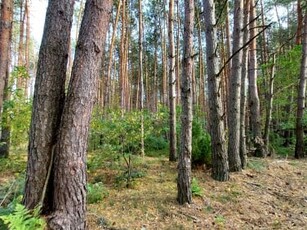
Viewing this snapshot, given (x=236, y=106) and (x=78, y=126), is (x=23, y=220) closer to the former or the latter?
(x=78, y=126)

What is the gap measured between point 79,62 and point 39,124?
0.71 meters

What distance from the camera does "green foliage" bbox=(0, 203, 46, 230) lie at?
7.14ft

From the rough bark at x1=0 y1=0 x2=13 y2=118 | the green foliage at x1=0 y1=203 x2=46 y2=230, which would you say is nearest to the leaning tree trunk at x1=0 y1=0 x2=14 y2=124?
the rough bark at x1=0 y1=0 x2=13 y2=118

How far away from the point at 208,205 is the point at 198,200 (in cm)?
17

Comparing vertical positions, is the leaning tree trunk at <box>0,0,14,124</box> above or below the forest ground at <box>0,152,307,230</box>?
above

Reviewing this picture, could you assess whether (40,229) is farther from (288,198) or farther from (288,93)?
(288,93)

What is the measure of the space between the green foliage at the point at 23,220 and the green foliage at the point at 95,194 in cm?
169

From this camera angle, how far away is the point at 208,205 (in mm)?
4227

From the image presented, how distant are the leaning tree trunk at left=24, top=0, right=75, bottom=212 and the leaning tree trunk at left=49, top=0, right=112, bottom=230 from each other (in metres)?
0.13

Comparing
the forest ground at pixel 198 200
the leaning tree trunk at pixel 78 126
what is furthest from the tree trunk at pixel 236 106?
the leaning tree trunk at pixel 78 126

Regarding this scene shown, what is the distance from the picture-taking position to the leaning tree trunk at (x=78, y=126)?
99.1 inches

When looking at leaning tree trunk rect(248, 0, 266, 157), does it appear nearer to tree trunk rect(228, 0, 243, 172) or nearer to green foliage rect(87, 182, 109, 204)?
tree trunk rect(228, 0, 243, 172)

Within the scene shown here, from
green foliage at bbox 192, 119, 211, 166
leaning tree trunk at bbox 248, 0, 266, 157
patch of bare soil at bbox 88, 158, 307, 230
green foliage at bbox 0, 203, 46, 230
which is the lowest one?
patch of bare soil at bbox 88, 158, 307, 230

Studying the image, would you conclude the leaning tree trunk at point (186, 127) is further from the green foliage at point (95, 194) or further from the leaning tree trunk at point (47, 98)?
the leaning tree trunk at point (47, 98)
